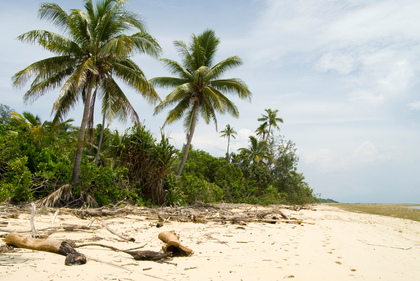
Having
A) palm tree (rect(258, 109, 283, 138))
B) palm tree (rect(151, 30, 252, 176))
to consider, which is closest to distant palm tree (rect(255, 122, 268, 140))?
palm tree (rect(258, 109, 283, 138))

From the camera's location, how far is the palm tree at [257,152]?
1241 inches

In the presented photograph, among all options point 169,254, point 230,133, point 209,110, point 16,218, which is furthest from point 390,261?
point 230,133

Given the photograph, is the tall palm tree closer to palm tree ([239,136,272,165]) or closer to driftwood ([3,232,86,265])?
driftwood ([3,232,86,265])

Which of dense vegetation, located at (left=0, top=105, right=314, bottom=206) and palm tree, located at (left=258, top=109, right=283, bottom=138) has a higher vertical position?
palm tree, located at (left=258, top=109, right=283, bottom=138)

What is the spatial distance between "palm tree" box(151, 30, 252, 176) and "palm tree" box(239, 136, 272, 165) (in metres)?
14.1

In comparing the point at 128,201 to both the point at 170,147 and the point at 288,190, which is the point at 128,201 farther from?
the point at 288,190

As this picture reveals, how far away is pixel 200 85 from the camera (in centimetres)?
1777

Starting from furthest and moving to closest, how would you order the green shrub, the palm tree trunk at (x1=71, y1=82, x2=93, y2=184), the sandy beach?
the palm tree trunk at (x1=71, y1=82, x2=93, y2=184)
the green shrub
the sandy beach

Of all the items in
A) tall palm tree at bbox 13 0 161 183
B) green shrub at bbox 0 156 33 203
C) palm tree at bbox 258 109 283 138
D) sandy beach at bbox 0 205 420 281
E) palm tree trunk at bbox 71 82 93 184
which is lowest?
sandy beach at bbox 0 205 420 281

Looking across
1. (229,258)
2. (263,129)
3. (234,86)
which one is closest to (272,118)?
(263,129)

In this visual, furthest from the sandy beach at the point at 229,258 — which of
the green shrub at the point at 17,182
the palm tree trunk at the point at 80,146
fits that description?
the palm tree trunk at the point at 80,146

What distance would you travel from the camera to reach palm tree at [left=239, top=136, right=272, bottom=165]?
31.5m

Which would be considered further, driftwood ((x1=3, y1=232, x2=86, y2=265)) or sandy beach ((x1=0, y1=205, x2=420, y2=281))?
driftwood ((x1=3, y1=232, x2=86, y2=265))

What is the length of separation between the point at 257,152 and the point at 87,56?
908 inches
